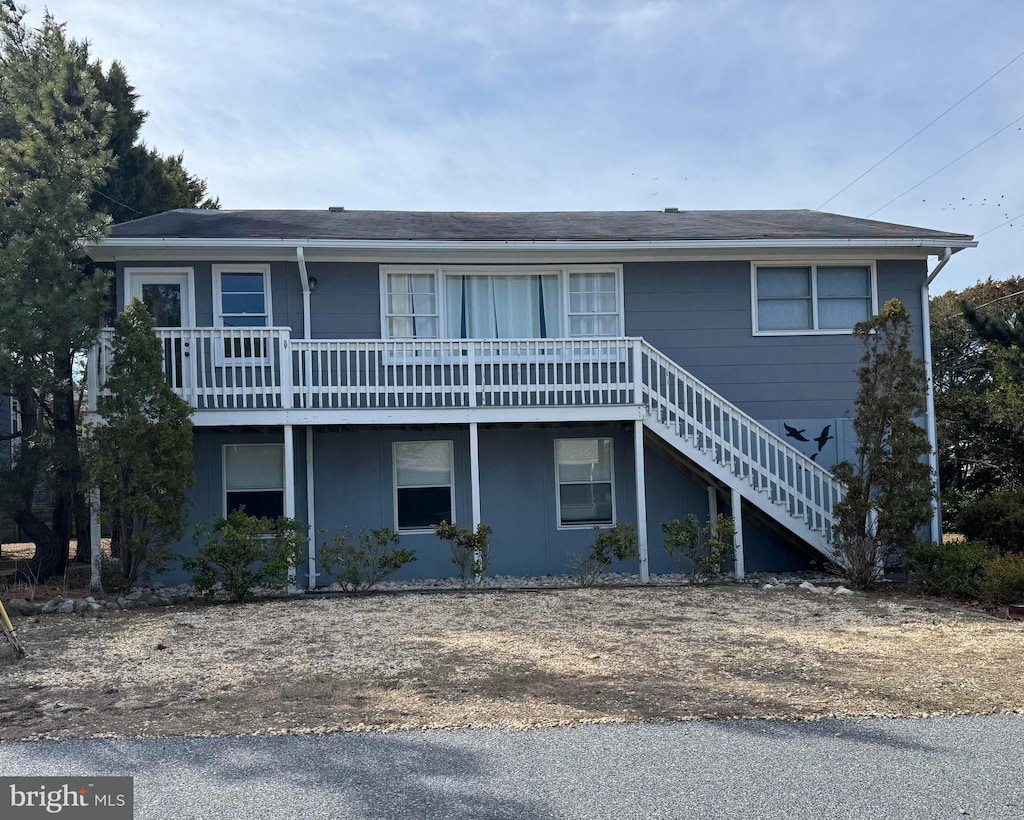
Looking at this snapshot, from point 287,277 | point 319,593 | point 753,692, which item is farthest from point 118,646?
point 287,277

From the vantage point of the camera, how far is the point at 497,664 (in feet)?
23.4

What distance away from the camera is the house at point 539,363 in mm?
11898

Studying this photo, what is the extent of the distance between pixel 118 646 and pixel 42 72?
9079 mm

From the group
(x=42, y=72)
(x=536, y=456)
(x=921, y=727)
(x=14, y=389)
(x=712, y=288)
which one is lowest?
(x=921, y=727)

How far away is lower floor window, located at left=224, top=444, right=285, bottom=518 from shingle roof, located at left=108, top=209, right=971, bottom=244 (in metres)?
3.09

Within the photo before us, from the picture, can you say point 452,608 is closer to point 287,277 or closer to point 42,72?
point 287,277

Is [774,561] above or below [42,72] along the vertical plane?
below

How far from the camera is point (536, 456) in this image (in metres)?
13.3

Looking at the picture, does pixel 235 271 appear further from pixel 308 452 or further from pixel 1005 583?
pixel 1005 583

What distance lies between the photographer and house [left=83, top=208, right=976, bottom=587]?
1190cm

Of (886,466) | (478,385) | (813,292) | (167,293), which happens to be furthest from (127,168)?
(886,466)

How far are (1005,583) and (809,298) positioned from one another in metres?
5.43

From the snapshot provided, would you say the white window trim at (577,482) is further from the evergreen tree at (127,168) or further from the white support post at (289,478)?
the evergreen tree at (127,168)

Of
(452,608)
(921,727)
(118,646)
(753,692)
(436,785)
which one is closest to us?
(436,785)
